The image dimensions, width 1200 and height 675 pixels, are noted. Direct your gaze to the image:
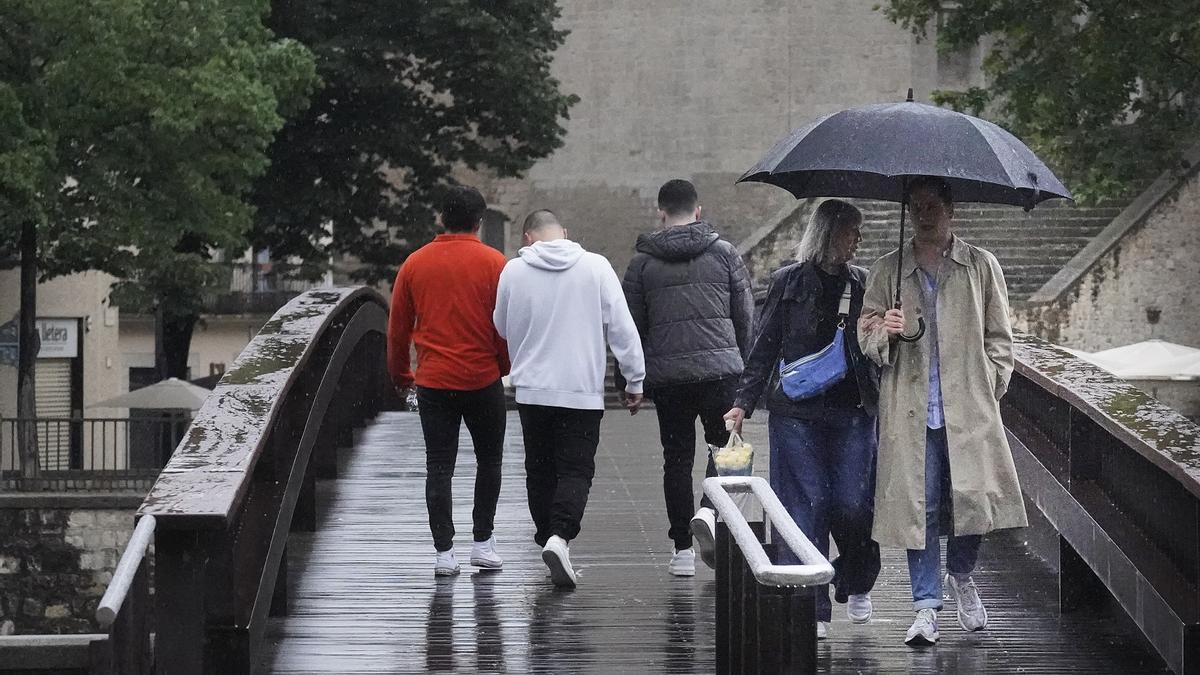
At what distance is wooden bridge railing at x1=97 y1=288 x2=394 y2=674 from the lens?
232 inches

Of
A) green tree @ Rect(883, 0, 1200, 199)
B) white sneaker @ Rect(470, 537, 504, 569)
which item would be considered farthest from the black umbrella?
green tree @ Rect(883, 0, 1200, 199)

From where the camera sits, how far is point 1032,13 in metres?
25.5

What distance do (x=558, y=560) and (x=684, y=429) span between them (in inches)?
37.3

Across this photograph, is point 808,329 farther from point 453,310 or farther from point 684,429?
point 453,310

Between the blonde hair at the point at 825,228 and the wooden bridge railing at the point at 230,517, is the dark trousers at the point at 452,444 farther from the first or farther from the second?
the blonde hair at the point at 825,228

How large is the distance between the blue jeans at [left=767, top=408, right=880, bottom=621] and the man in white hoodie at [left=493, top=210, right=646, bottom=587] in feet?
3.60

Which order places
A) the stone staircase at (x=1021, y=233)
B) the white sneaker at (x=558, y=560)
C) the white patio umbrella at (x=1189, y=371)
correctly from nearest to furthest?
1. the white sneaker at (x=558, y=560)
2. the white patio umbrella at (x=1189, y=371)
3. the stone staircase at (x=1021, y=233)

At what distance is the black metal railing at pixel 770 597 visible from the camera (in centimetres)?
526

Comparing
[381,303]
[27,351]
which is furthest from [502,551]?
[27,351]

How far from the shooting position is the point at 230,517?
19.7 feet

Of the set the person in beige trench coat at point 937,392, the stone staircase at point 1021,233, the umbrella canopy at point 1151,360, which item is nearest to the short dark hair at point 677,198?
the person in beige trench coat at point 937,392

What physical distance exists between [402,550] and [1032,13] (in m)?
18.1

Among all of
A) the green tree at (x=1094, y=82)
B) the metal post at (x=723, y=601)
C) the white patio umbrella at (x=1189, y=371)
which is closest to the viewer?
the metal post at (x=723, y=601)

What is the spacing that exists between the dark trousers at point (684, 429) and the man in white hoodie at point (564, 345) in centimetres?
32
